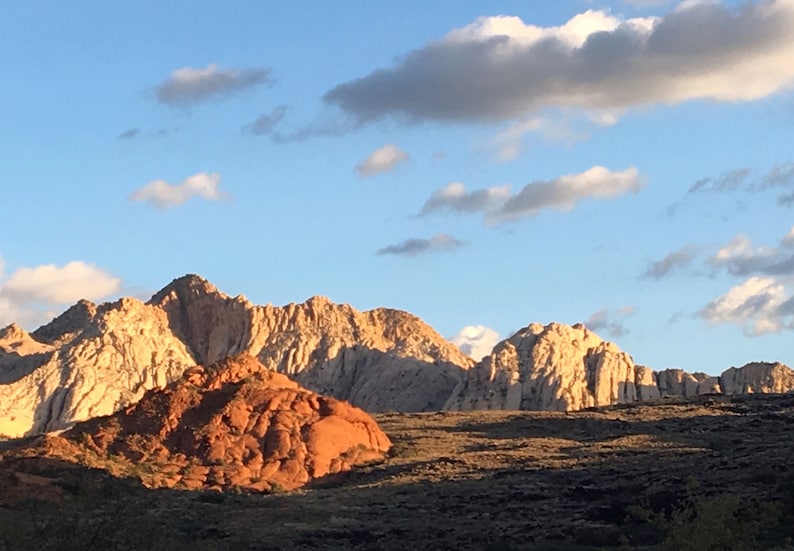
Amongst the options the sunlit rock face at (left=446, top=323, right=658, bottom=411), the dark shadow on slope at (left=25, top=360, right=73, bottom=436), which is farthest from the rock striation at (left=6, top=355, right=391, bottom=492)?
the sunlit rock face at (left=446, top=323, right=658, bottom=411)

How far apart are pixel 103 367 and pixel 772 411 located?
5968 cm

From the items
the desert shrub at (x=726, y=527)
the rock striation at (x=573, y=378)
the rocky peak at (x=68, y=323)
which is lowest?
the desert shrub at (x=726, y=527)

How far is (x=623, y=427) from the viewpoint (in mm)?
76875

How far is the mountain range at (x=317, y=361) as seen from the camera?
113 m

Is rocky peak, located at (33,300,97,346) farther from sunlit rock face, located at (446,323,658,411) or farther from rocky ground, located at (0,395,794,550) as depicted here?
rocky ground, located at (0,395,794,550)

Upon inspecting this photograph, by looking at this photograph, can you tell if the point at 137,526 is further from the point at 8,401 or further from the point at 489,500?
the point at 8,401

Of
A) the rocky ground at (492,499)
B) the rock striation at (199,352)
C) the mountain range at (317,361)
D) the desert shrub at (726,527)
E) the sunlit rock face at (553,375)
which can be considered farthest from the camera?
the sunlit rock face at (553,375)

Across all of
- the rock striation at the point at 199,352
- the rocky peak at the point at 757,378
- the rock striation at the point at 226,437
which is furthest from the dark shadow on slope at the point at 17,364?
the rocky peak at the point at 757,378

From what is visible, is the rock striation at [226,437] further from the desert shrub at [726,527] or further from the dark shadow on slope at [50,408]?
→ the dark shadow on slope at [50,408]

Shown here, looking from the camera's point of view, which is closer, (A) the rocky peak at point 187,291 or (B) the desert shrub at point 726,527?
(B) the desert shrub at point 726,527

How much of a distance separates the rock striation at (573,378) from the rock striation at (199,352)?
549 cm

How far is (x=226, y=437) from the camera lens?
67.4 m

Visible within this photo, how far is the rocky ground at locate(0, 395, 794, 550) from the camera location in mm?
30750

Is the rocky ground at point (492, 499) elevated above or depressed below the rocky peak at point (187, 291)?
below
